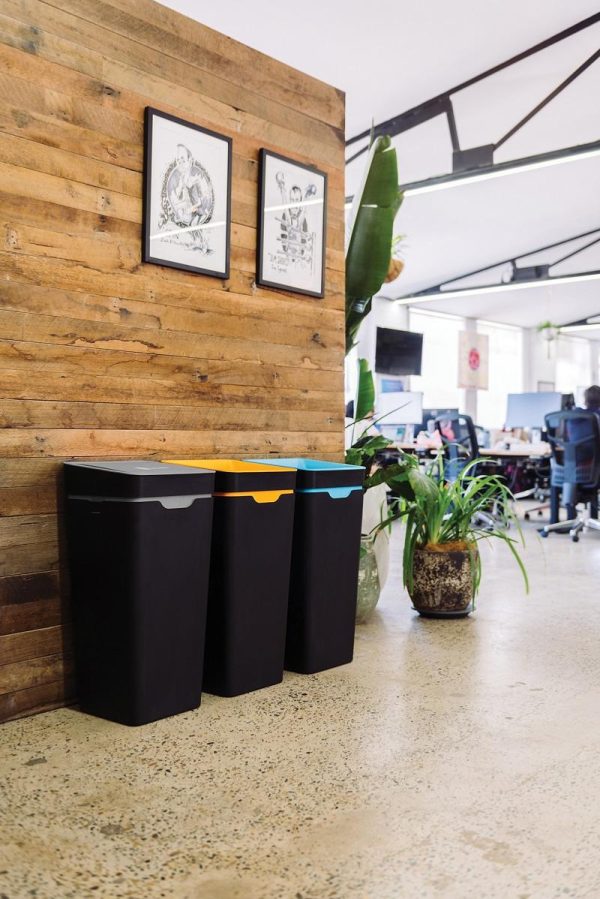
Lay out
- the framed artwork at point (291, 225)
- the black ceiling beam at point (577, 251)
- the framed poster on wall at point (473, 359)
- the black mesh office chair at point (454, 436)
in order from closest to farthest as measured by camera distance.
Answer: the framed artwork at point (291, 225)
the black mesh office chair at point (454, 436)
the black ceiling beam at point (577, 251)
the framed poster on wall at point (473, 359)

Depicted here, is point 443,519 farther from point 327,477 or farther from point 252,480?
point 252,480

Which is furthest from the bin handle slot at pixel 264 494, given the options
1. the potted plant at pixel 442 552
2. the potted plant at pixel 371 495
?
the potted plant at pixel 442 552

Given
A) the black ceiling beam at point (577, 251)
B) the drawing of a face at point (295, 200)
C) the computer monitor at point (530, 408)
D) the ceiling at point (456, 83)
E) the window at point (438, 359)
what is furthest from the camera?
the window at point (438, 359)

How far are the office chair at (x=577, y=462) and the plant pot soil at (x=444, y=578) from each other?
2.94 m

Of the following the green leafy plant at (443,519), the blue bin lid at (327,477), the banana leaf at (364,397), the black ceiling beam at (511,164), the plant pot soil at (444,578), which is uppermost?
the black ceiling beam at (511,164)

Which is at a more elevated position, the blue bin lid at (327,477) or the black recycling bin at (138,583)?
the blue bin lid at (327,477)

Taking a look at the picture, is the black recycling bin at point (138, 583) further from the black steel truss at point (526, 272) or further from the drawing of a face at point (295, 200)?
the black steel truss at point (526, 272)

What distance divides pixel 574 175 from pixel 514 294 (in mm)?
4145

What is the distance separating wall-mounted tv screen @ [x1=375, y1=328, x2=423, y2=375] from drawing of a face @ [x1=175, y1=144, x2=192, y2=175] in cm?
636

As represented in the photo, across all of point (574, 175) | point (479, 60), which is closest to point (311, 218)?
point (479, 60)

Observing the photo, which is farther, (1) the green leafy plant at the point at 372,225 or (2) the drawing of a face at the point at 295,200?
(1) the green leafy plant at the point at 372,225

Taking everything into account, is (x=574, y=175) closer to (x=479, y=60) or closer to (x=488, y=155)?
(x=488, y=155)

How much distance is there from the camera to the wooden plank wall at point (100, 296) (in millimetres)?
2379

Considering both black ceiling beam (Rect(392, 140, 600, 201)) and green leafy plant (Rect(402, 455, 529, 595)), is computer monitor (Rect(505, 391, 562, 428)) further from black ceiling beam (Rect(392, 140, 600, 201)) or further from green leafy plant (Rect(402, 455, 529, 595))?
green leafy plant (Rect(402, 455, 529, 595))
